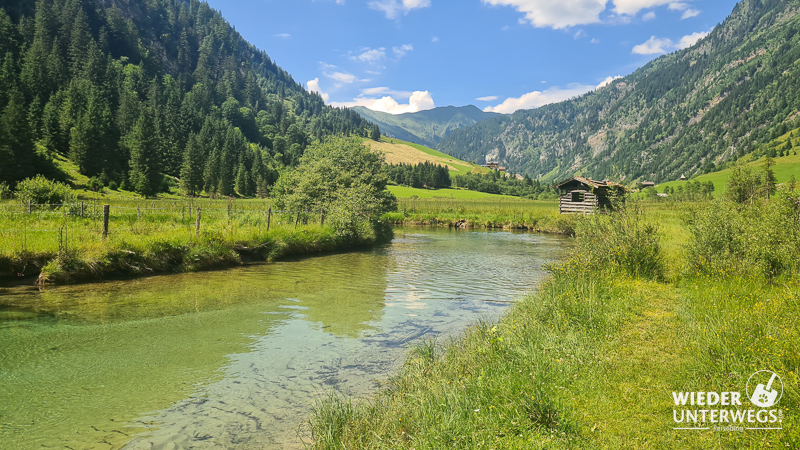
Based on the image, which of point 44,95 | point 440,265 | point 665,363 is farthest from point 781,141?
point 44,95

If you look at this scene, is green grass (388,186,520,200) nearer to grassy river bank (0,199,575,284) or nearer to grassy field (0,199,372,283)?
grassy river bank (0,199,575,284)

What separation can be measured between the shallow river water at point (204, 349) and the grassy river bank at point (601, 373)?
4.52 feet

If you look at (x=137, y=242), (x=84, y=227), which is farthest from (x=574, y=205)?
(x=84, y=227)

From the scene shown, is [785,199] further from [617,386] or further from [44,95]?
[44,95]

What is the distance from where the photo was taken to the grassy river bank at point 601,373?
4312 millimetres

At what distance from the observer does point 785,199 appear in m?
11.8

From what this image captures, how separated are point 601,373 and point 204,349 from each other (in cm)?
815

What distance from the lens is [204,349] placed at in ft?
29.5

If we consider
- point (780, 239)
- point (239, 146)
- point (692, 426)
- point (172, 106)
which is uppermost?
point (172, 106)

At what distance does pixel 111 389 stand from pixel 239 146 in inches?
5121

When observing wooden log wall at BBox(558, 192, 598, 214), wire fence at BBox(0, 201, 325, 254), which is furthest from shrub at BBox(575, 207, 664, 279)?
wooden log wall at BBox(558, 192, 598, 214)

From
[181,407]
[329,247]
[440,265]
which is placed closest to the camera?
[181,407]

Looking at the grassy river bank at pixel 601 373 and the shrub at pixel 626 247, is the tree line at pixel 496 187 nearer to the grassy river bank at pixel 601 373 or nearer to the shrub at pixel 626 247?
the shrub at pixel 626 247

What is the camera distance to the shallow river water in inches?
231
